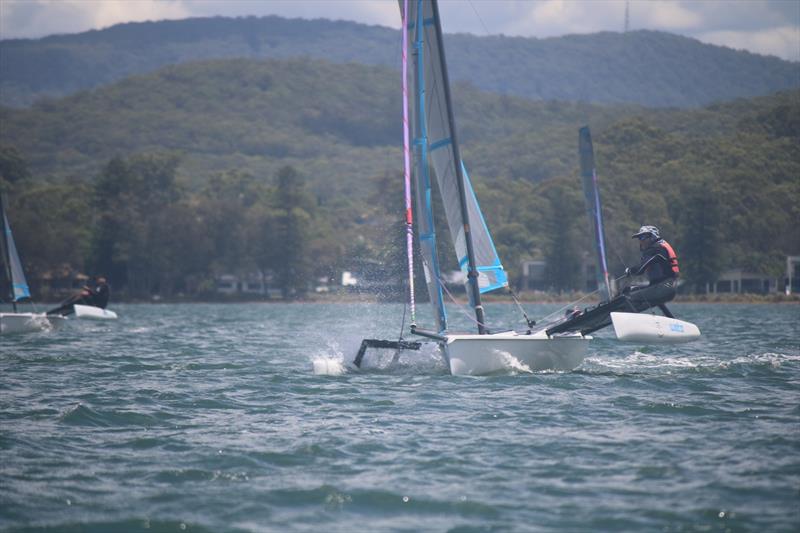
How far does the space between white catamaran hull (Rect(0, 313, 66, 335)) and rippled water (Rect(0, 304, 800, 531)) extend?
13027mm

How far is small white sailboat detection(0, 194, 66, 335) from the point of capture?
110 feet

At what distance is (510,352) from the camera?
1900 centimetres

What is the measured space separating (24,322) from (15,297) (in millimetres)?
4672

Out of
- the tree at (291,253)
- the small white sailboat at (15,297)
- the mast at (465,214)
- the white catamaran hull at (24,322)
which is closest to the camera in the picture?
the mast at (465,214)

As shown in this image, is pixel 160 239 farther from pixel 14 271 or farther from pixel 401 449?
pixel 401 449

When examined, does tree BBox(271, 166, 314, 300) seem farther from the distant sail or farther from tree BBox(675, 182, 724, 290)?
the distant sail

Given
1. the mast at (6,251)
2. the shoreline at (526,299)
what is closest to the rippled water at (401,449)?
the mast at (6,251)

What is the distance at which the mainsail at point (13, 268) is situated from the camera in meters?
37.7

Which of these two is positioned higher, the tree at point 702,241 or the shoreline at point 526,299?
the tree at point 702,241

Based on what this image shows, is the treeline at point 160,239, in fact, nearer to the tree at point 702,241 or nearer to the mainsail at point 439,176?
the tree at point 702,241

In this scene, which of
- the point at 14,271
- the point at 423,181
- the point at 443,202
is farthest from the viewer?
the point at 14,271

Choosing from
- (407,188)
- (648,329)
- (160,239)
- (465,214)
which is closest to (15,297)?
(407,188)

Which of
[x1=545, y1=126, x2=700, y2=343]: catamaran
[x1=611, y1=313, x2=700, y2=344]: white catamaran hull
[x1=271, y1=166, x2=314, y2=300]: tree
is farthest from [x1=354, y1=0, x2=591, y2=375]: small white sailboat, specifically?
[x1=271, y1=166, x2=314, y2=300]: tree

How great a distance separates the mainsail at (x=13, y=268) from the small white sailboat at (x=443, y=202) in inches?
853
